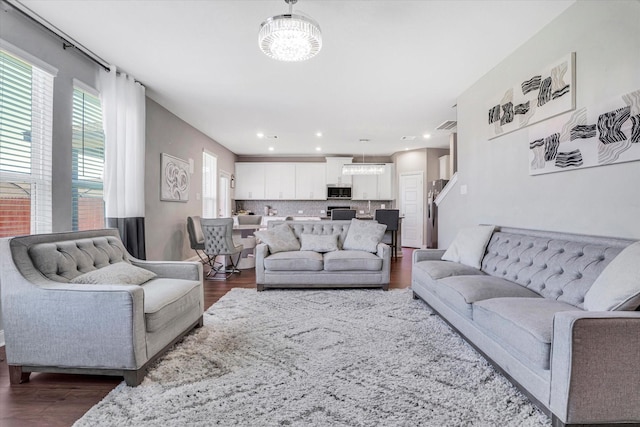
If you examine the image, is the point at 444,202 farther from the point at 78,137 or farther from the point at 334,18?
the point at 78,137

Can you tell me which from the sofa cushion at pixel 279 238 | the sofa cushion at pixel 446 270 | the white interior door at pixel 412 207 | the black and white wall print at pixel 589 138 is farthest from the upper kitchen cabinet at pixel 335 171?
the black and white wall print at pixel 589 138

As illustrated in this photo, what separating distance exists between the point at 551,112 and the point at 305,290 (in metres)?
3.10

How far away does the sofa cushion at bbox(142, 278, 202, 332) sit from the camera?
6.47 feet

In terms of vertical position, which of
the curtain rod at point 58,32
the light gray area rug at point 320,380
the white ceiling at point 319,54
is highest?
the white ceiling at point 319,54

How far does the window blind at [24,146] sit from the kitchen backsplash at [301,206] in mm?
6501

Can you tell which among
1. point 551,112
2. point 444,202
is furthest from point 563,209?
point 444,202

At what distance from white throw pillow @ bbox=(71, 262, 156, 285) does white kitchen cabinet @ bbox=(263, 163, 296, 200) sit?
663 cm

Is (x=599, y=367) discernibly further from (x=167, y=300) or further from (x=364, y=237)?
(x=364, y=237)

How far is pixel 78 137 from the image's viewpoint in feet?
10.7

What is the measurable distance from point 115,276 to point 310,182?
7117mm

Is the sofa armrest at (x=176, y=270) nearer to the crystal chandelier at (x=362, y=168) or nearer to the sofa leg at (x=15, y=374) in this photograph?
the sofa leg at (x=15, y=374)

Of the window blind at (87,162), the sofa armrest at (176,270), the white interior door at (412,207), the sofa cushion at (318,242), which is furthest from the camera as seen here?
the white interior door at (412,207)

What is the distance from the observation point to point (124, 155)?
374 cm

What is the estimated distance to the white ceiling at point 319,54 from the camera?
254cm
